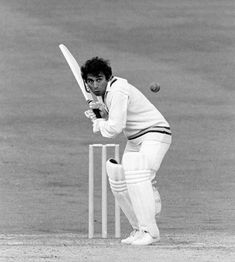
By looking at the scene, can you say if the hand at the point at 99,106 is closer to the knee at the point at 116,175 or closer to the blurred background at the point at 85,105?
the knee at the point at 116,175

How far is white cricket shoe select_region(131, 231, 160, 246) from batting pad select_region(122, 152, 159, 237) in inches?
1.2

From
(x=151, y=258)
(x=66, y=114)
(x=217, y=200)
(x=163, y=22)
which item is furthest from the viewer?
(x=163, y=22)

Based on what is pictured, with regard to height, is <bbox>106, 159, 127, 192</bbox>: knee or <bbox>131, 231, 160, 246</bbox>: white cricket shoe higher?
<bbox>106, 159, 127, 192</bbox>: knee

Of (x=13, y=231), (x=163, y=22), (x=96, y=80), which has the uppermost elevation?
(x=163, y=22)

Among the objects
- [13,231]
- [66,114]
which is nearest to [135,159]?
[13,231]

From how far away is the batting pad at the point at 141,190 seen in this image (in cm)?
874

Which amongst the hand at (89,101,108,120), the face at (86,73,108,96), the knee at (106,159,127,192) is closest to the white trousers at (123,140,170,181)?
the knee at (106,159,127,192)

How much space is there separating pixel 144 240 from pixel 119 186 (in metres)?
0.48

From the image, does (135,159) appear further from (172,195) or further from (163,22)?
(163,22)

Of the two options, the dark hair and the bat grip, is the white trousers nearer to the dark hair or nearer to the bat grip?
the bat grip

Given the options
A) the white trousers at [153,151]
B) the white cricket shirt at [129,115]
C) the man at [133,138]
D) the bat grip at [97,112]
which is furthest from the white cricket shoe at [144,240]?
the bat grip at [97,112]

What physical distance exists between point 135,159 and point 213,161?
764 centimetres

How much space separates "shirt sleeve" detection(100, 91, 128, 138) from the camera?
8711 millimetres

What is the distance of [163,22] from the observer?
75.2 feet
